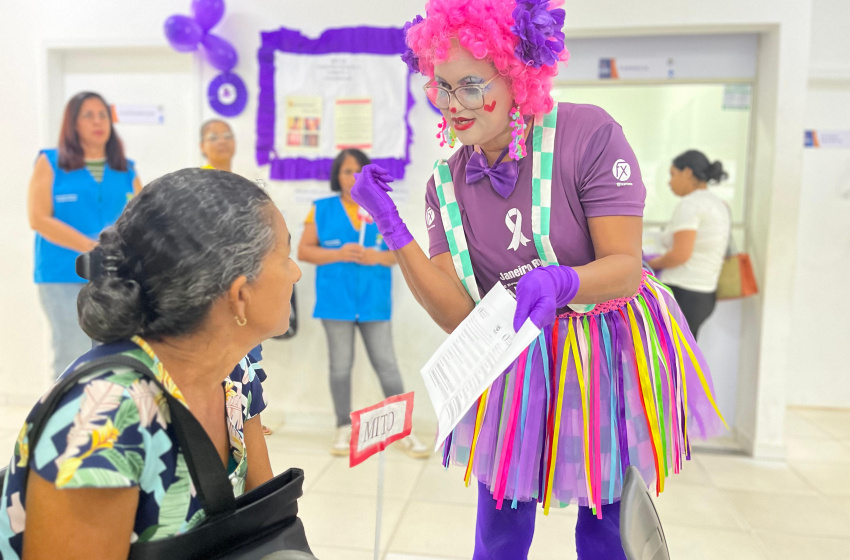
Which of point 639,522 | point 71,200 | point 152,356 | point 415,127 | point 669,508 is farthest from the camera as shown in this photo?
point 415,127

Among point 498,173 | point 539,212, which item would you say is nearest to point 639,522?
point 539,212

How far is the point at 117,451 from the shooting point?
0.79m

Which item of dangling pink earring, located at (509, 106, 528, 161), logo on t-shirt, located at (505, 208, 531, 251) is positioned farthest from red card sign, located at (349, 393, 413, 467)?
dangling pink earring, located at (509, 106, 528, 161)

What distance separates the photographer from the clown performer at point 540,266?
129 centimetres

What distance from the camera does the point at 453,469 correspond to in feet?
10.6

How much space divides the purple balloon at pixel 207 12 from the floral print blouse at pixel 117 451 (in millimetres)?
3054

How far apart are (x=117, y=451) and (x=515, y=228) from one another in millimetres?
863

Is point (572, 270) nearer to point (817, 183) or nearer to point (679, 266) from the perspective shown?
point (679, 266)

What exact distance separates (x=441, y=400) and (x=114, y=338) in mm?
494

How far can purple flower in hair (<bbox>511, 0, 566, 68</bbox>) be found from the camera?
126 centimetres

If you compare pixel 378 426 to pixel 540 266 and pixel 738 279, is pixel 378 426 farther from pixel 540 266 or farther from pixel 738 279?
pixel 738 279

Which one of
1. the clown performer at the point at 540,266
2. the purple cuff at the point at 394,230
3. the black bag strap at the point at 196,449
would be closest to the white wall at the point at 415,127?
the clown performer at the point at 540,266

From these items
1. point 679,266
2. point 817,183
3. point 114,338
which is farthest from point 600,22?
point 114,338

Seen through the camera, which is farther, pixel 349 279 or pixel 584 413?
pixel 349 279
